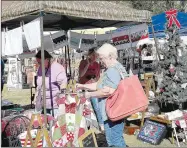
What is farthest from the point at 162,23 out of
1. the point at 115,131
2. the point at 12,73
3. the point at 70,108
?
the point at 12,73

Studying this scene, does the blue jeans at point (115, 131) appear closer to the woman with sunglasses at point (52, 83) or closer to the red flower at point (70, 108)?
the red flower at point (70, 108)

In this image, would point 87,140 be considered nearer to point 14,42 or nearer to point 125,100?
point 125,100

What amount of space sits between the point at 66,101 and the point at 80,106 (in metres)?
0.19

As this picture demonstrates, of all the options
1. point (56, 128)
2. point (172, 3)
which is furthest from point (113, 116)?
point (172, 3)

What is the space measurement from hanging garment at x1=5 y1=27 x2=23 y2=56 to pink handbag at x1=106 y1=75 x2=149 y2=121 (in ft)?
5.70

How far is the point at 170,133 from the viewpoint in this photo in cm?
653

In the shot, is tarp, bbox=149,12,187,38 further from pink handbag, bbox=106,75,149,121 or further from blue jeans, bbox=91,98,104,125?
pink handbag, bbox=106,75,149,121

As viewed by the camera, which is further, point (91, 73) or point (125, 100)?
point (91, 73)

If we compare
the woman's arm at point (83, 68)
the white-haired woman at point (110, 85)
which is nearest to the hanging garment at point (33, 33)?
the white-haired woman at point (110, 85)

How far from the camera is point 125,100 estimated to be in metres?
4.05

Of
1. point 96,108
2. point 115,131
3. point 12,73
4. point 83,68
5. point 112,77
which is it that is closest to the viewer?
point 112,77

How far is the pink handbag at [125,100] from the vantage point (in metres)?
4.02

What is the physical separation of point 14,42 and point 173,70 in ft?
13.2

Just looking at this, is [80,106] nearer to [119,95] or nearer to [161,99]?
[119,95]
